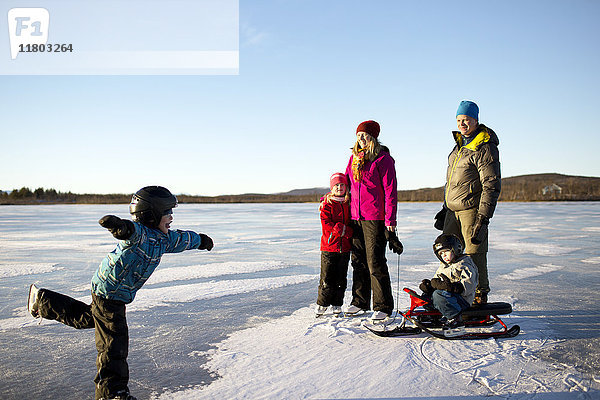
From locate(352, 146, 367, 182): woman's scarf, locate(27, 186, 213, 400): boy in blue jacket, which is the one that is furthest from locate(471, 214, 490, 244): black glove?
locate(27, 186, 213, 400): boy in blue jacket

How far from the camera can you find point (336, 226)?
3721 mm

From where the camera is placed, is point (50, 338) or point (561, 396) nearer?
point (561, 396)

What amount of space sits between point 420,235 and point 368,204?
6.89m

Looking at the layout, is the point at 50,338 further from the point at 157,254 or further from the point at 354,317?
the point at 354,317

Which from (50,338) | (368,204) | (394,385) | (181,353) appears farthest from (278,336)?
(50,338)

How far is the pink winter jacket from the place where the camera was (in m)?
3.54

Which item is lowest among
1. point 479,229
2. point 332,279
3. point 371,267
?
point 332,279

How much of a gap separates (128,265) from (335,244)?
192 cm

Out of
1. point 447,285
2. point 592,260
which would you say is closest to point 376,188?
point 447,285

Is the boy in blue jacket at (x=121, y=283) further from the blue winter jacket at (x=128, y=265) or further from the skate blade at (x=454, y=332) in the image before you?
the skate blade at (x=454, y=332)

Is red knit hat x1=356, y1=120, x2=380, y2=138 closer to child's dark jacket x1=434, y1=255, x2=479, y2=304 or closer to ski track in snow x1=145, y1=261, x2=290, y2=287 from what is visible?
child's dark jacket x1=434, y1=255, x2=479, y2=304

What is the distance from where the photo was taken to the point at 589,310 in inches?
149

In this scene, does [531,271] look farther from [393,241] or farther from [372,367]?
[372,367]

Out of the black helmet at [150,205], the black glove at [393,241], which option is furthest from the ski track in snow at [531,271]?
the black helmet at [150,205]
